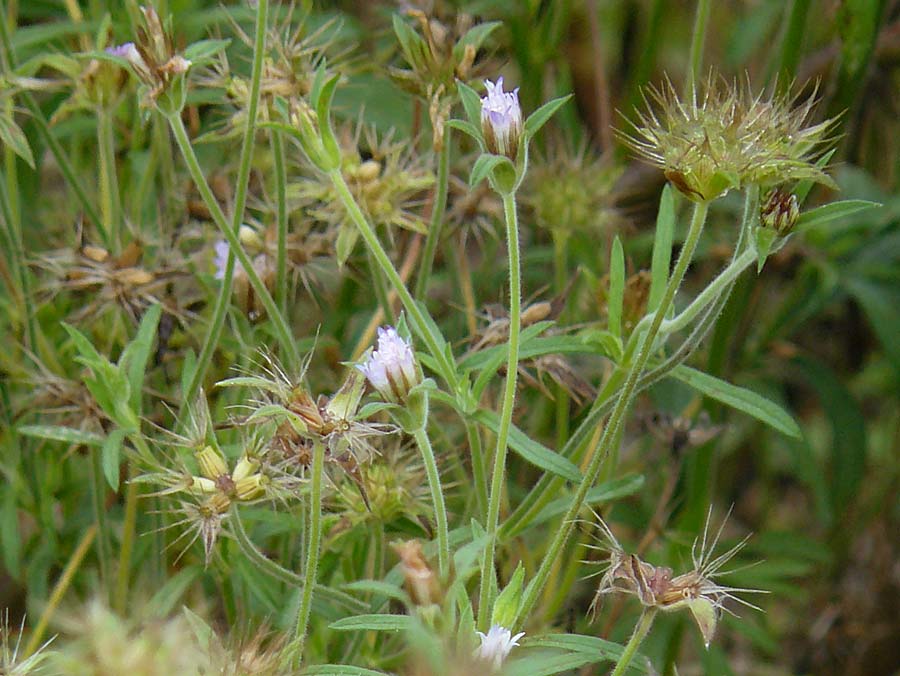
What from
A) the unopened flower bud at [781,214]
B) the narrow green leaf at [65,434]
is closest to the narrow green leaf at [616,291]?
the unopened flower bud at [781,214]

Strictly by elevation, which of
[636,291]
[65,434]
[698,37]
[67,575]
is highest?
[698,37]

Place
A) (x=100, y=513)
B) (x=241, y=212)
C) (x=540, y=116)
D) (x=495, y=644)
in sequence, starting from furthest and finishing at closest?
1. (x=100, y=513)
2. (x=241, y=212)
3. (x=540, y=116)
4. (x=495, y=644)

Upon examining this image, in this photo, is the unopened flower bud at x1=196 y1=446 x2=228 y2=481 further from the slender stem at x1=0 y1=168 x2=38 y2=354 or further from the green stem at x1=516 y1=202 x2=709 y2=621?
the slender stem at x1=0 y1=168 x2=38 y2=354

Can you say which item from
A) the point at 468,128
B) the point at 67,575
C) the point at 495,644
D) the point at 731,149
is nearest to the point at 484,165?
the point at 468,128

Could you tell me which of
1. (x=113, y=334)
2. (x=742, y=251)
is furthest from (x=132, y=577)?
(x=742, y=251)

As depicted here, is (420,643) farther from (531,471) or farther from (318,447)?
(531,471)

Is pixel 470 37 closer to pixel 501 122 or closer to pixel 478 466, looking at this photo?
pixel 501 122

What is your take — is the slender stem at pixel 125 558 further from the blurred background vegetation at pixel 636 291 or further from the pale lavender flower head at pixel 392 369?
the pale lavender flower head at pixel 392 369
